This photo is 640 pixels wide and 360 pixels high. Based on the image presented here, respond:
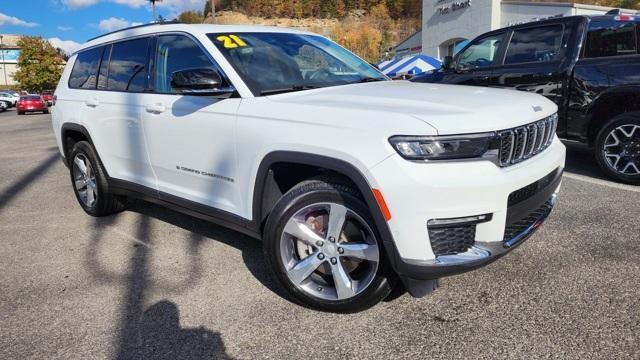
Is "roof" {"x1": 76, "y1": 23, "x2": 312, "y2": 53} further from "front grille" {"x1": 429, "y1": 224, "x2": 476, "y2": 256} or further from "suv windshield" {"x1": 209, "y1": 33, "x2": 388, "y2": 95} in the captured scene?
"front grille" {"x1": 429, "y1": 224, "x2": 476, "y2": 256}

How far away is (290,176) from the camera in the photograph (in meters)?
3.15

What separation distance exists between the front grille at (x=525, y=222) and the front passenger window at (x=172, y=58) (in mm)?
2305

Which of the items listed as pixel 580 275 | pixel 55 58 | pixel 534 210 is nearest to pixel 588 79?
pixel 580 275

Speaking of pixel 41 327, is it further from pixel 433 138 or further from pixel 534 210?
pixel 534 210

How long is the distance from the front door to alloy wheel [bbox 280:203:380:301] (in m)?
0.59

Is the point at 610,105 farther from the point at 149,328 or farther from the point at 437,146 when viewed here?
the point at 149,328

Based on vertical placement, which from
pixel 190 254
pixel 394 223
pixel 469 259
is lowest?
A: pixel 190 254

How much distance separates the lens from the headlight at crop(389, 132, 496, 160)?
7.71 feet

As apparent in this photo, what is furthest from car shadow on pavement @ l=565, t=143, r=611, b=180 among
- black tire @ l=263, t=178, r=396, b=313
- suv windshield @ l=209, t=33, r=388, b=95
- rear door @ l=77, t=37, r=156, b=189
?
rear door @ l=77, t=37, r=156, b=189

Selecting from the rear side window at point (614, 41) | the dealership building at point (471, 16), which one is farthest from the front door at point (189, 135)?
the dealership building at point (471, 16)

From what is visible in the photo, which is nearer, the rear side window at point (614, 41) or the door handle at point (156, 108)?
the door handle at point (156, 108)

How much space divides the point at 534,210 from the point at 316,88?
62.0 inches

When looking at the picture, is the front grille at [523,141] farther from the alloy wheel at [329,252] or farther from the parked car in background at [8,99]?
the parked car in background at [8,99]

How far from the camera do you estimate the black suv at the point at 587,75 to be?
5.20m
